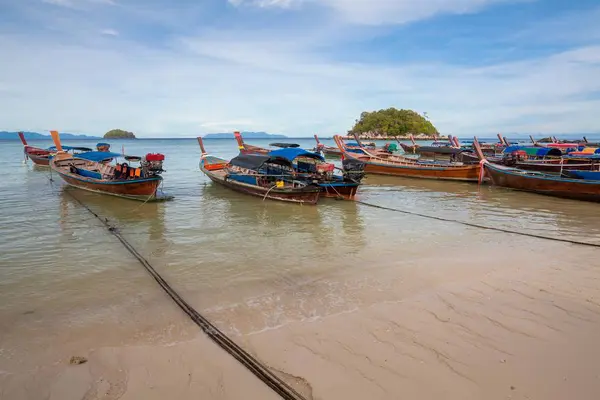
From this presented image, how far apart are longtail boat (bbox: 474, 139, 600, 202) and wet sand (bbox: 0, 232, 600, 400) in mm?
11410

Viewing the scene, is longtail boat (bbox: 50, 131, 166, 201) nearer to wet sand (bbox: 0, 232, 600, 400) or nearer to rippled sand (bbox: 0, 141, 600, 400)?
rippled sand (bbox: 0, 141, 600, 400)

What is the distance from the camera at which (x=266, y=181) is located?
17.2m

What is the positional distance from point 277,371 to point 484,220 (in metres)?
11.0

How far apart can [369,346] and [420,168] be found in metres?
22.2

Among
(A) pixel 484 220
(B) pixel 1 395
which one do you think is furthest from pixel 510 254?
(B) pixel 1 395

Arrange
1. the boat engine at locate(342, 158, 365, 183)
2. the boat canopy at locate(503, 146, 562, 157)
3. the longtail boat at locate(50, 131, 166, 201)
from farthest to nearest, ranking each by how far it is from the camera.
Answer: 1. the boat canopy at locate(503, 146, 562, 157)
2. the boat engine at locate(342, 158, 365, 183)
3. the longtail boat at locate(50, 131, 166, 201)

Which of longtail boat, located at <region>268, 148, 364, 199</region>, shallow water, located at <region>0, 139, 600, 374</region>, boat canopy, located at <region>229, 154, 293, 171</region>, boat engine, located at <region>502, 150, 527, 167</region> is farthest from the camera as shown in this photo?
boat engine, located at <region>502, 150, 527, 167</region>

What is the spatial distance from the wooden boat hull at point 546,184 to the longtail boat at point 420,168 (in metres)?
1.80

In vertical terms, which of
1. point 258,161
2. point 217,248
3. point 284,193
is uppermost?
point 258,161

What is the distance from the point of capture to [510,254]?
8836 mm

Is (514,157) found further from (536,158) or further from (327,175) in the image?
(327,175)

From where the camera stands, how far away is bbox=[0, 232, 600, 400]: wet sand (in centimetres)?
404

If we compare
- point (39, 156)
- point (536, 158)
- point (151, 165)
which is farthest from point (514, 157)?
point (39, 156)

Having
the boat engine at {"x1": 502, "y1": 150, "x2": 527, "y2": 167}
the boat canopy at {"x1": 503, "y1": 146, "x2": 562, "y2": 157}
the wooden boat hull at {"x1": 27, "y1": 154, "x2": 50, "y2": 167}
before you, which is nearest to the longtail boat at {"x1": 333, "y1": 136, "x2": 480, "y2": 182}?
the boat engine at {"x1": 502, "y1": 150, "x2": 527, "y2": 167}
